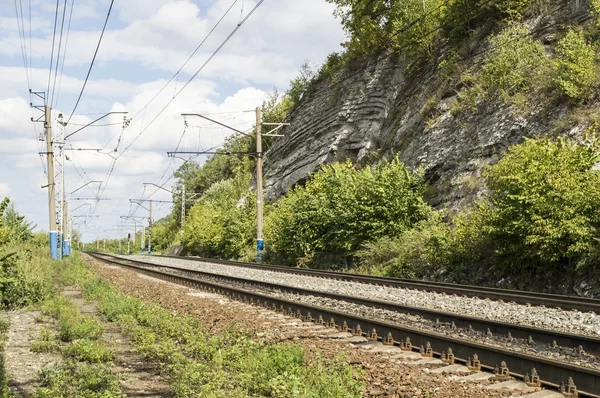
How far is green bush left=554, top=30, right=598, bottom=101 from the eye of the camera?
77.5ft

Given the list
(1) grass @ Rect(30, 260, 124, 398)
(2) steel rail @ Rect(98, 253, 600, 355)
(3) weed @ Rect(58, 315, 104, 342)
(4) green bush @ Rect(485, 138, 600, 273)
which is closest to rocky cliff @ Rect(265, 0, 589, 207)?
(4) green bush @ Rect(485, 138, 600, 273)

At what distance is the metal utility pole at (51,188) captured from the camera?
119 ft

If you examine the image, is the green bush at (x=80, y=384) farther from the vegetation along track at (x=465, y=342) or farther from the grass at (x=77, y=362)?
the vegetation along track at (x=465, y=342)

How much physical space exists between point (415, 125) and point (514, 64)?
7.14 m

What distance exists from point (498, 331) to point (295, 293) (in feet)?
25.8

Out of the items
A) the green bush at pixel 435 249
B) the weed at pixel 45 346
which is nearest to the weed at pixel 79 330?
the weed at pixel 45 346

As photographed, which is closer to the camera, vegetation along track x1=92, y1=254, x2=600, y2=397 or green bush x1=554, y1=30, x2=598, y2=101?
vegetation along track x1=92, y1=254, x2=600, y2=397

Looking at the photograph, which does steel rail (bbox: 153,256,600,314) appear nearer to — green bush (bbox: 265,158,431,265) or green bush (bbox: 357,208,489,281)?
green bush (bbox: 357,208,489,281)

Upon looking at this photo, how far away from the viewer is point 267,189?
5488cm

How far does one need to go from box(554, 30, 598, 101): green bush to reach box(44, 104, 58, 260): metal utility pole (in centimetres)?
2672

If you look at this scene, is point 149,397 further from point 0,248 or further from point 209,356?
point 0,248

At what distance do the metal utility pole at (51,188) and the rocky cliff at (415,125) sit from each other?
18.2m

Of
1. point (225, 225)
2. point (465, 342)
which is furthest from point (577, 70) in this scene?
point (225, 225)

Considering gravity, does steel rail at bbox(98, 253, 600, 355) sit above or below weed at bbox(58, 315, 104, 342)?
below
